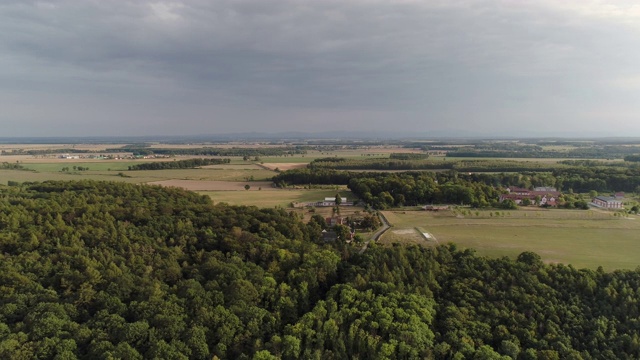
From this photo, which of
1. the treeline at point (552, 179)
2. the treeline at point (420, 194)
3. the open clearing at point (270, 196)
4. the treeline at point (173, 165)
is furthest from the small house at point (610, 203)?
→ the treeline at point (173, 165)

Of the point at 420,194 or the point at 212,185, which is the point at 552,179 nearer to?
the point at 420,194

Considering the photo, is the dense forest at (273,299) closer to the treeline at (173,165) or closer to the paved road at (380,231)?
the paved road at (380,231)

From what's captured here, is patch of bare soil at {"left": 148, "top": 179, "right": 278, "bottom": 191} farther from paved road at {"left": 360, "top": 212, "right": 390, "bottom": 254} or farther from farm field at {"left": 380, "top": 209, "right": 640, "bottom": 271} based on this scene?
farm field at {"left": 380, "top": 209, "right": 640, "bottom": 271}

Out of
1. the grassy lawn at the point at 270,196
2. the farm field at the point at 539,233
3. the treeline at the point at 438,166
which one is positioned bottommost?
the farm field at the point at 539,233

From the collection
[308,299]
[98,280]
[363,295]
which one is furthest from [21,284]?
[363,295]

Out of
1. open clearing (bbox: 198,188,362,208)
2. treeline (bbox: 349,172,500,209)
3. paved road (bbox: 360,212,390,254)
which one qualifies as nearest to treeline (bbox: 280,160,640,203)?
open clearing (bbox: 198,188,362,208)

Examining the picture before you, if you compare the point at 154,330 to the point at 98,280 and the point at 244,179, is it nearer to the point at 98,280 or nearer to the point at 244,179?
the point at 98,280

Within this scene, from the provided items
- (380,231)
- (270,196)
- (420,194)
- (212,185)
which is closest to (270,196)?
(270,196)
